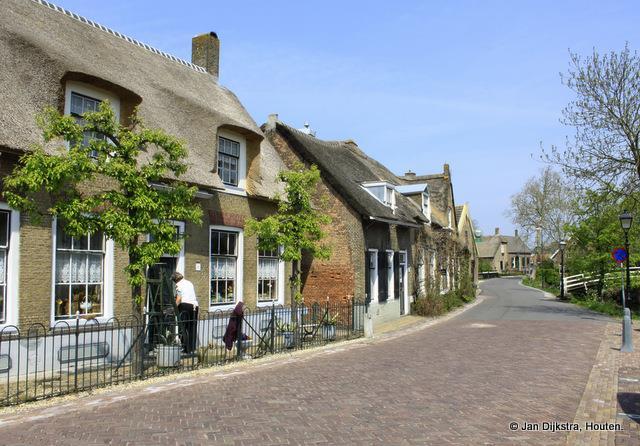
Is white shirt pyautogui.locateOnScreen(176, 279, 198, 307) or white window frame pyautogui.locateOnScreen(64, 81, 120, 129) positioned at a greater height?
white window frame pyautogui.locateOnScreen(64, 81, 120, 129)

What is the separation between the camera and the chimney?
65.6 ft

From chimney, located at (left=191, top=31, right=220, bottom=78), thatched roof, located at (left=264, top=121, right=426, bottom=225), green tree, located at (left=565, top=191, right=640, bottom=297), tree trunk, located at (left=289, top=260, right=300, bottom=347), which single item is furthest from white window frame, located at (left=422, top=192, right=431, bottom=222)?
tree trunk, located at (left=289, top=260, right=300, bottom=347)

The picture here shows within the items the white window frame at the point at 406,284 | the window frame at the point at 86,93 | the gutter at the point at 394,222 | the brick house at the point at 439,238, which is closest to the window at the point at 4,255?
the window frame at the point at 86,93

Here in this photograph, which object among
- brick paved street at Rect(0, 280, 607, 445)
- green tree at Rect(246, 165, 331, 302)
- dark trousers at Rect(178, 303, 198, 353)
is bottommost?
brick paved street at Rect(0, 280, 607, 445)

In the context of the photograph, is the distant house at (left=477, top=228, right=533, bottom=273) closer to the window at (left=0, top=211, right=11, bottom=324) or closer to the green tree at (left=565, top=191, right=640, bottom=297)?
the green tree at (left=565, top=191, right=640, bottom=297)

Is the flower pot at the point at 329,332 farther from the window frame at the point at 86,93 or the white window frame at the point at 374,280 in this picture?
the window frame at the point at 86,93

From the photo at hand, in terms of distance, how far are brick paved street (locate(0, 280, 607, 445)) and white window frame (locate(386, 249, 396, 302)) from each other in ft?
30.3

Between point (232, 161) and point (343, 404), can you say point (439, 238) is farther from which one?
point (343, 404)

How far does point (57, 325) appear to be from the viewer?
10719 millimetres

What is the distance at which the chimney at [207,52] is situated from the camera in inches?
787

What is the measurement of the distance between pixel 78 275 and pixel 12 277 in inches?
55.8

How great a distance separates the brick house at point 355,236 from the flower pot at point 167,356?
28.6 feet

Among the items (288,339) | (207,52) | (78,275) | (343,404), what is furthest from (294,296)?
(207,52)

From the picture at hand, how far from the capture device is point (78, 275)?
37.1 ft
